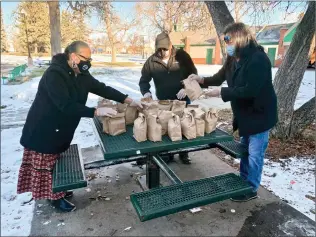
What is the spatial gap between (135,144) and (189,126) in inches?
19.4

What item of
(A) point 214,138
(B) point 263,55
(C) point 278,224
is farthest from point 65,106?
(C) point 278,224

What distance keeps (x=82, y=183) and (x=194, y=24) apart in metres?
7.05

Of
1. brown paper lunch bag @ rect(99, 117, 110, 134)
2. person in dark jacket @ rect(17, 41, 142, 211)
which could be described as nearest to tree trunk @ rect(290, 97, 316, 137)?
person in dark jacket @ rect(17, 41, 142, 211)

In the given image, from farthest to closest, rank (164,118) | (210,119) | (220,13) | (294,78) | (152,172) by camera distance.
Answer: (220,13)
(294,78)
(152,172)
(210,119)
(164,118)

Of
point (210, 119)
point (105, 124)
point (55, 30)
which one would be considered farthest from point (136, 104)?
point (55, 30)

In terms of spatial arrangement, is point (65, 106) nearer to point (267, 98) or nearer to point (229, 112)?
point (267, 98)

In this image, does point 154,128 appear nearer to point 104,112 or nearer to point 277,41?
point 104,112

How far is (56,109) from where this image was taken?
2330 millimetres

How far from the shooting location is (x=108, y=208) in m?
2.71

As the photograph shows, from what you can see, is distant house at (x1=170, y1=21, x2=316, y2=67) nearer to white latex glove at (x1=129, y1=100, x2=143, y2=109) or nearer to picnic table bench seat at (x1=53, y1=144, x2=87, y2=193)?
white latex glove at (x1=129, y1=100, x2=143, y2=109)

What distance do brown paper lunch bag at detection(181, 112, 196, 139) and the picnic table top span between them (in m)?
0.05

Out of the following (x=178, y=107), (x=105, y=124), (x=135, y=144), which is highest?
(x=178, y=107)

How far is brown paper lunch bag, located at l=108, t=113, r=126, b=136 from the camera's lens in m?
2.42

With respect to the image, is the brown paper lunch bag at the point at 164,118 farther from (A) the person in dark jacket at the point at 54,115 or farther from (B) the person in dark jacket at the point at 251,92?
(B) the person in dark jacket at the point at 251,92
